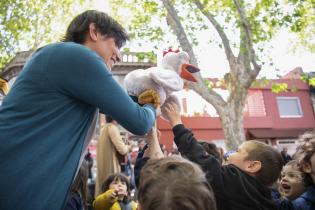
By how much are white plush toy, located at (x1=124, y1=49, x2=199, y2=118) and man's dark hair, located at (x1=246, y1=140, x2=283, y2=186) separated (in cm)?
60

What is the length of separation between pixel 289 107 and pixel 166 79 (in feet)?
55.9

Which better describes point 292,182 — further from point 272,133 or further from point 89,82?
point 272,133

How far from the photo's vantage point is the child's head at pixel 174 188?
3.07 feet

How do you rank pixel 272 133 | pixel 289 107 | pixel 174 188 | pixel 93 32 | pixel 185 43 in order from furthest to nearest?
pixel 289 107 → pixel 272 133 → pixel 185 43 → pixel 93 32 → pixel 174 188

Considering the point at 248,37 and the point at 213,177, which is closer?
the point at 213,177

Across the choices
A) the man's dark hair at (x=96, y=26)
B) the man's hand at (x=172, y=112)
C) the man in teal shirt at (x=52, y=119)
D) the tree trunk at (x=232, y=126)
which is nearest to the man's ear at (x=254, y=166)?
the man's hand at (x=172, y=112)

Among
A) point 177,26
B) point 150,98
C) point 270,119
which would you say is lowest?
point 150,98

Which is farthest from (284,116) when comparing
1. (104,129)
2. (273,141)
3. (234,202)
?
(234,202)

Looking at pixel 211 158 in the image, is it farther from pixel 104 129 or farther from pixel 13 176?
pixel 104 129

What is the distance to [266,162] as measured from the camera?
1.82 m

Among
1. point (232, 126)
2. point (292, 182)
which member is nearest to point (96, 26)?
point (292, 182)

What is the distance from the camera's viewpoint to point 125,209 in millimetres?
2947

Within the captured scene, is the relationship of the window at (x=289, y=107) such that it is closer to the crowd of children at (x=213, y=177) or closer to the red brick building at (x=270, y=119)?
the red brick building at (x=270, y=119)

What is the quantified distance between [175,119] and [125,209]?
1659 mm
